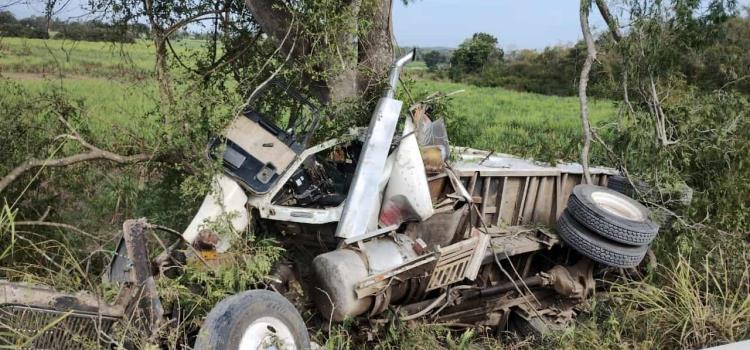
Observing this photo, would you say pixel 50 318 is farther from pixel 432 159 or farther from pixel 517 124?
pixel 517 124

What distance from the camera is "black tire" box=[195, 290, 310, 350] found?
12.7 ft

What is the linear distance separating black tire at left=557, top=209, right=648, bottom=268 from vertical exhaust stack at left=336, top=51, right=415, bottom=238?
212 centimetres

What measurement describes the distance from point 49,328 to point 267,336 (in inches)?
49.0

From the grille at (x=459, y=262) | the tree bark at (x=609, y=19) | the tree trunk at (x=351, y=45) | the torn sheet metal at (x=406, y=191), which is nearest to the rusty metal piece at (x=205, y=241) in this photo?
the torn sheet metal at (x=406, y=191)

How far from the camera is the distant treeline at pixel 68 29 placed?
721 cm

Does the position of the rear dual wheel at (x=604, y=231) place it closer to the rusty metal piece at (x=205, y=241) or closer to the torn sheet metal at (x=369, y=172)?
the torn sheet metal at (x=369, y=172)

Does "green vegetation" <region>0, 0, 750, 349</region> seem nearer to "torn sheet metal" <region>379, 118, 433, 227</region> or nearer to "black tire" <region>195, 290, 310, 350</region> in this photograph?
"black tire" <region>195, 290, 310, 350</region>

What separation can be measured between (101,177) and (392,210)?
11.5ft

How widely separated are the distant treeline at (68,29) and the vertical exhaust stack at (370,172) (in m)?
3.30

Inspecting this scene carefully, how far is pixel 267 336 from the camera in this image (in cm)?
413

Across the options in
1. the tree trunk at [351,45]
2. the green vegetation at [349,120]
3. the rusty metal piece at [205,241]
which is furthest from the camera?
the tree trunk at [351,45]

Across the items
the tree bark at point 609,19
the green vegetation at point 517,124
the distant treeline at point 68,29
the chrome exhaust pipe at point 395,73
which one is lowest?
the green vegetation at point 517,124

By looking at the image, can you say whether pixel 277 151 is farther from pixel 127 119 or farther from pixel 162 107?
pixel 127 119

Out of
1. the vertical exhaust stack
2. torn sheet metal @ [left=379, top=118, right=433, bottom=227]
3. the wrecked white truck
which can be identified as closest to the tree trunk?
the wrecked white truck
